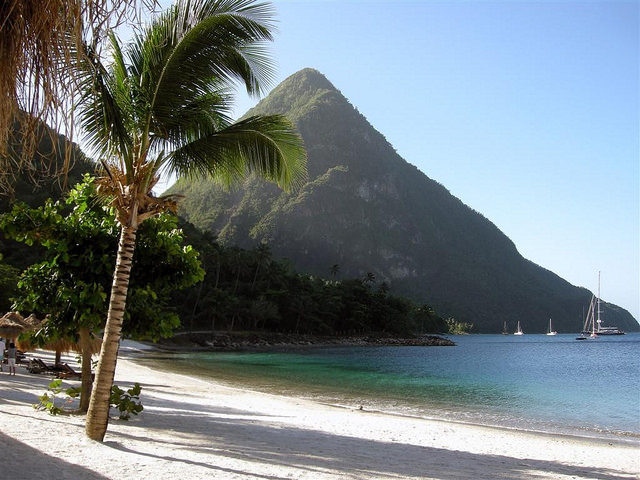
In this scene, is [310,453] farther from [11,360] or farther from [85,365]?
[11,360]

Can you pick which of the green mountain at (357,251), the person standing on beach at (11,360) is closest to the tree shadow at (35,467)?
the person standing on beach at (11,360)

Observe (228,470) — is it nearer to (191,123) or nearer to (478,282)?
(191,123)

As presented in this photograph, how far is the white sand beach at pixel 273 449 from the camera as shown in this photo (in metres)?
5.40

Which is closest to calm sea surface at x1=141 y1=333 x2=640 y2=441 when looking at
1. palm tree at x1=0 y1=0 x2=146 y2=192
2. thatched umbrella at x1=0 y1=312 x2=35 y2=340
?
thatched umbrella at x1=0 y1=312 x2=35 y2=340

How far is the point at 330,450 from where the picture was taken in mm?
7320

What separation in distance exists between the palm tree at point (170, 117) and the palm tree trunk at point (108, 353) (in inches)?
0.5

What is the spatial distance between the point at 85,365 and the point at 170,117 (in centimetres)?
397

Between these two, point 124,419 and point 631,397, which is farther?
point 631,397

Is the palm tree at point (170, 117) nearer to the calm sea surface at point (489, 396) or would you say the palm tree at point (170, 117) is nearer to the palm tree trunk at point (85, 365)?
the palm tree trunk at point (85, 365)

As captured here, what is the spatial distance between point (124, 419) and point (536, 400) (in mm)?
18145

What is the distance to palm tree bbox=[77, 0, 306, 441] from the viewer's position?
6.16 metres

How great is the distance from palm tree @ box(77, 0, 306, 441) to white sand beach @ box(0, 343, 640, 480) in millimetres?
812

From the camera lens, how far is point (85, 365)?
7926 mm

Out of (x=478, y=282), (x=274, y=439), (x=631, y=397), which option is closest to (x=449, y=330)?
(x=478, y=282)
